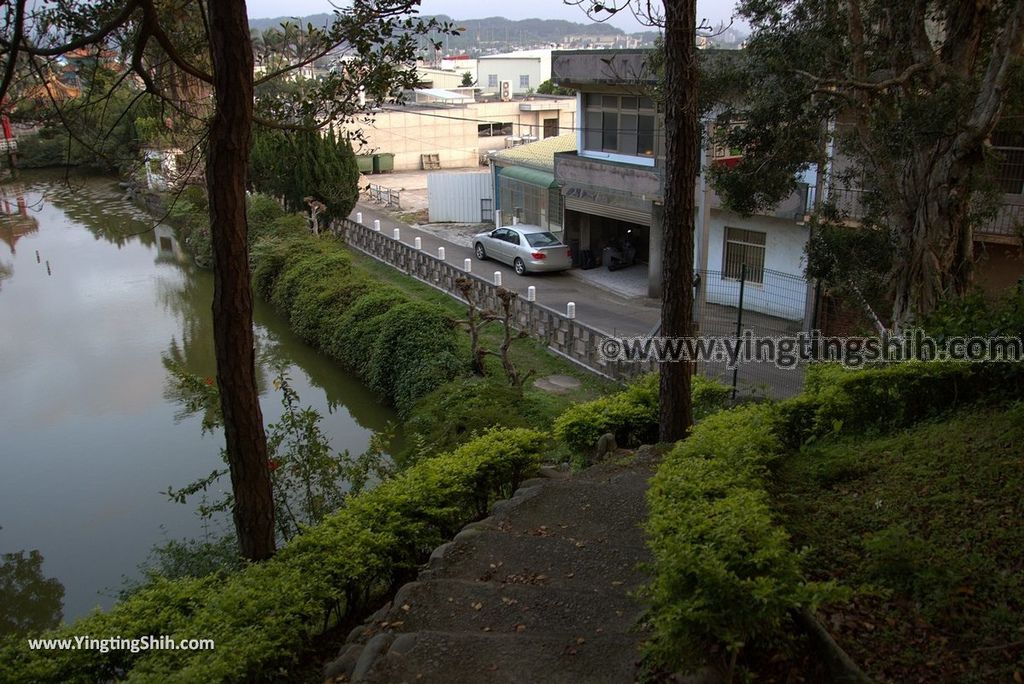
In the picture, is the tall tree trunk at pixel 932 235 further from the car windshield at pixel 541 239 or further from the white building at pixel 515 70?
the white building at pixel 515 70

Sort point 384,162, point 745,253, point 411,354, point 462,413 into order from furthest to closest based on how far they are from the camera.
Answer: point 384,162 < point 745,253 < point 411,354 < point 462,413

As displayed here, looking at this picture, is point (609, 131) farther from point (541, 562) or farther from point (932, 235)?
point (541, 562)

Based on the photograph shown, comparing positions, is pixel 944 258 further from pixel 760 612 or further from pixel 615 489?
pixel 760 612

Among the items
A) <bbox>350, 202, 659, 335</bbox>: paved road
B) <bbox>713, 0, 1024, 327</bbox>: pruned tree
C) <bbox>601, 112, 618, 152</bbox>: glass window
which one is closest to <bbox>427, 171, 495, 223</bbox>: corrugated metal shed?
<bbox>350, 202, 659, 335</bbox>: paved road

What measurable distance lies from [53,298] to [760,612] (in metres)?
24.7

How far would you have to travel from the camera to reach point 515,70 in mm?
72500

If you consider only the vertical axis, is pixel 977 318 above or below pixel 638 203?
below

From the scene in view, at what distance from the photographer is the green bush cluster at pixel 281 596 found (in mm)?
4801

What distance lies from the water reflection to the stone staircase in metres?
5.88

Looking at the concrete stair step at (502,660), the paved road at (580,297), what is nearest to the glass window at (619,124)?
the paved road at (580,297)

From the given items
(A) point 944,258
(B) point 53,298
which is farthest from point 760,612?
(B) point 53,298

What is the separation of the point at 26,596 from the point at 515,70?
68.5 m

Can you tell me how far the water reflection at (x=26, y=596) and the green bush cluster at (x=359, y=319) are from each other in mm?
6276

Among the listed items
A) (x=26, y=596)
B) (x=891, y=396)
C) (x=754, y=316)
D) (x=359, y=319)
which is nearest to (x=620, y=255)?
(x=754, y=316)
